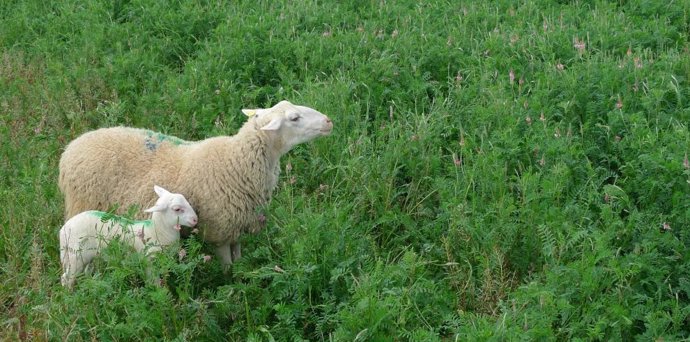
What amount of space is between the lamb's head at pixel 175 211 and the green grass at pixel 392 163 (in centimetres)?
31

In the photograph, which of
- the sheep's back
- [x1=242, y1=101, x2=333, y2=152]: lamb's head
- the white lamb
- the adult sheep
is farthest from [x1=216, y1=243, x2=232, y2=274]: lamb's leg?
[x1=242, y1=101, x2=333, y2=152]: lamb's head

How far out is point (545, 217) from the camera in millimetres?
5074

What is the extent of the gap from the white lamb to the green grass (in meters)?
0.11

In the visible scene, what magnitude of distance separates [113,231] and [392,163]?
209 centimetres

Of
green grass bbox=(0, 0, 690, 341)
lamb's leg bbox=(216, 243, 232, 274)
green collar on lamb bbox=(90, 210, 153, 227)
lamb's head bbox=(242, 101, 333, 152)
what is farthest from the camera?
lamb's head bbox=(242, 101, 333, 152)

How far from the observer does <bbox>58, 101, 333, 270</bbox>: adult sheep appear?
18.1 ft

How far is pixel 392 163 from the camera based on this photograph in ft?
20.5

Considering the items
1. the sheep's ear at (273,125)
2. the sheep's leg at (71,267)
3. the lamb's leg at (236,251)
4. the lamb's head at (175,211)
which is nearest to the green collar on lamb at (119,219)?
the lamb's head at (175,211)

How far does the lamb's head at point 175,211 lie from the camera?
16.7 feet

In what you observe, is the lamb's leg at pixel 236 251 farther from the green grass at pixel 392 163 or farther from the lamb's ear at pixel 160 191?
the lamb's ear at pixel 160 191

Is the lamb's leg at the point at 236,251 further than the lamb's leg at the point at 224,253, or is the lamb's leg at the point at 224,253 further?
the lamb's leg at the point at 236,251

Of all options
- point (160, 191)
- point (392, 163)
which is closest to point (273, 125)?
point (160, 191)

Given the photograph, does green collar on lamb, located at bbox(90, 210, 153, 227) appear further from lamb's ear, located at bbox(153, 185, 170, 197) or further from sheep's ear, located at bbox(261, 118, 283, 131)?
sheep's ear, located at bbox(261, 118, 283, 131)

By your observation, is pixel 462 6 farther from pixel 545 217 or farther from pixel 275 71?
pixel 545 217
